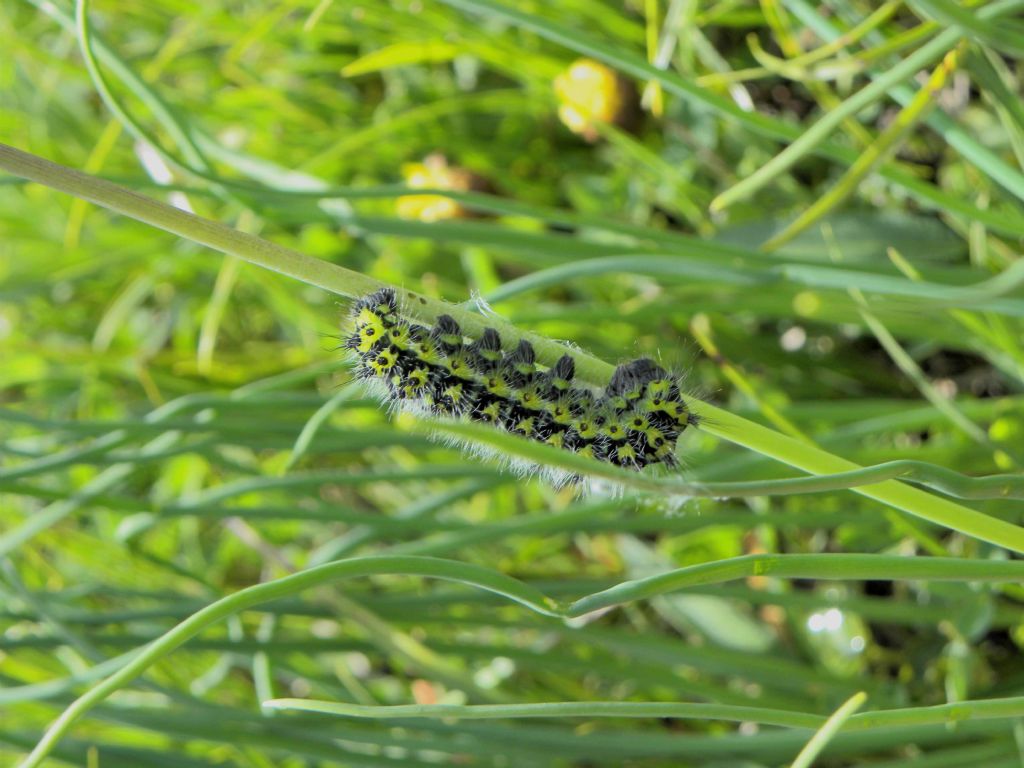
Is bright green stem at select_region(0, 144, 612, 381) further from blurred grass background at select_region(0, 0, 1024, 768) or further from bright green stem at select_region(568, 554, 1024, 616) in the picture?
blurred grass background at select_region(0, 0, 1024, 768)

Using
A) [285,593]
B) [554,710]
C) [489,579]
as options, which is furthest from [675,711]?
[285,593]

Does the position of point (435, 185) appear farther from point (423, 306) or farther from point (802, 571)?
point (802, 571)

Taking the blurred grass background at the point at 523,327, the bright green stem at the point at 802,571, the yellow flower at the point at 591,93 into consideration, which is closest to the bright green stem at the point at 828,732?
the bright green stem at the point at 802,571

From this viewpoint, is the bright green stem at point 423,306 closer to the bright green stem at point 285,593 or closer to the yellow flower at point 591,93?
the bright green stem at point 285,593

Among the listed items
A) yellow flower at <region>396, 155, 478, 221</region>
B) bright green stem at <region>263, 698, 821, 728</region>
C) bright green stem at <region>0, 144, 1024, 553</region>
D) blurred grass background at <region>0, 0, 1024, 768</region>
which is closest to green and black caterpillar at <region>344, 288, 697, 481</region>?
bright green stem at <region>0, 144, 1024, 553</region>

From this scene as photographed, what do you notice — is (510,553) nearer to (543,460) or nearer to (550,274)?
(550,274)

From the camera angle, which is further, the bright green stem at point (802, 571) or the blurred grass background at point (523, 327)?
the blurred grass background at point (523, 327)
